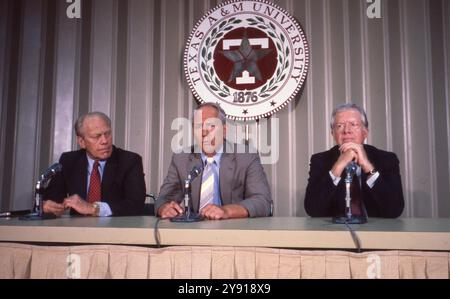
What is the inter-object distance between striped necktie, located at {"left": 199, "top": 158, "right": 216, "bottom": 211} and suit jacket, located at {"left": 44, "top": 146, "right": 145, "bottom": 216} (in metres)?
0.36

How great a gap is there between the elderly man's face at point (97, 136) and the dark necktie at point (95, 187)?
90mm

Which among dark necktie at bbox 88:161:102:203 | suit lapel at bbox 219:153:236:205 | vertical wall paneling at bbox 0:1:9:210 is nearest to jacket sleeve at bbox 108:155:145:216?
dark necktie at bbox 88:161:102:203

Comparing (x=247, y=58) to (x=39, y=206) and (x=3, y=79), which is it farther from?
(x=3, y=79)

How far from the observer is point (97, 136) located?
231cm

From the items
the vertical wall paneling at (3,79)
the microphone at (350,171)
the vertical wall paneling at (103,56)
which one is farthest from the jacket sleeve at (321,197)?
the vertical wall paneling at (3,79)

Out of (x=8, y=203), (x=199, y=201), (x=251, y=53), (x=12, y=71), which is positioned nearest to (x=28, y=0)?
(x=12, y=71)

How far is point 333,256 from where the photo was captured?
3.74ft

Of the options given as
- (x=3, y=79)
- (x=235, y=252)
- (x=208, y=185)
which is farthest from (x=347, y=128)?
(x=3, y=79)

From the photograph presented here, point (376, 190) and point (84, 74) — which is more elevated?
point (84, 74)

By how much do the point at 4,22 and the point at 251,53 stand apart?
2012mm

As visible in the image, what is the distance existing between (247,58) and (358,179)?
1.45 metres

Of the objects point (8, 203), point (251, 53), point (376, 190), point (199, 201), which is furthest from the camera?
point (8, 203)
